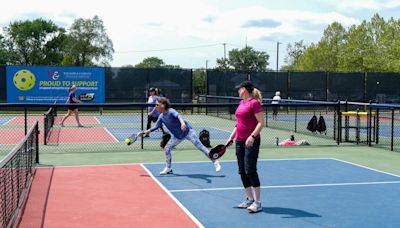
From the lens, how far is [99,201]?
28.0 ft

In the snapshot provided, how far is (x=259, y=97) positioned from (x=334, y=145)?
9564mm

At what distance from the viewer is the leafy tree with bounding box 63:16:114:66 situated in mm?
83625

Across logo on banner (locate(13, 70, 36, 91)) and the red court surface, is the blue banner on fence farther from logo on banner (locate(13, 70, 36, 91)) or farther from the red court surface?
the red court surface

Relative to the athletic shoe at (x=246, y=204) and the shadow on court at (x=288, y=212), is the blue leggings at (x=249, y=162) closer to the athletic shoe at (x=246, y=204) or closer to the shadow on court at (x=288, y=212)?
the athletic shoe at (x=246, y=204)

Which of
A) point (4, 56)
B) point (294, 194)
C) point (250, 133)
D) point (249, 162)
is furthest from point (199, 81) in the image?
point (4, 56)

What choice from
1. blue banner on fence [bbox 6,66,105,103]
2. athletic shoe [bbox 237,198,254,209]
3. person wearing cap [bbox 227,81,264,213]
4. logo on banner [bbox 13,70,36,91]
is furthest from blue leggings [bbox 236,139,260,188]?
logo on banner [bbox 13,70,36,91]

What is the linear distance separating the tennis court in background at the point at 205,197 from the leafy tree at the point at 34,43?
78.0 m

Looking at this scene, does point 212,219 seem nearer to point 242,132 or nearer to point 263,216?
point 263,216

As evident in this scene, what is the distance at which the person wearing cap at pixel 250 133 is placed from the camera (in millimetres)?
7605

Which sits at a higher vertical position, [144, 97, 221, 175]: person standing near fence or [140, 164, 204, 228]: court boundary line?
[144, 97, 221, 175]: person standing near fence

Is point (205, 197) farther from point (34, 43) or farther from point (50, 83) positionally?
point (34, 43)


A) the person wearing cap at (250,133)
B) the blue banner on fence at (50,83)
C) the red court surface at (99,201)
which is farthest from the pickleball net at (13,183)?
the blue banner on fence at (50,83)

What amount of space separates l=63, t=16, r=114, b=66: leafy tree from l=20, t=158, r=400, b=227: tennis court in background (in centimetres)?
7423

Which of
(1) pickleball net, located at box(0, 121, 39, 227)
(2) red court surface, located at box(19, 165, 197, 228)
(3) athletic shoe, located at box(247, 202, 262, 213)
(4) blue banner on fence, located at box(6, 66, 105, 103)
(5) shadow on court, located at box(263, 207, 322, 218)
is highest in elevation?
(4) blue banner on fence, located at box(6, 66, 105, 103)
